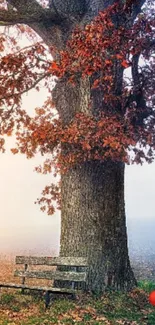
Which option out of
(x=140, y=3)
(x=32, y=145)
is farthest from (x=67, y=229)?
(x=140, y=3)

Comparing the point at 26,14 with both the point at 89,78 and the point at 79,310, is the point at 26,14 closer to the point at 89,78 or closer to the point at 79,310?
the point at 89,78

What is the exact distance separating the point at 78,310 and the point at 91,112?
4814 millimetres

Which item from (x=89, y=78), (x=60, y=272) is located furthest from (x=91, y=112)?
(x=60, y=272)

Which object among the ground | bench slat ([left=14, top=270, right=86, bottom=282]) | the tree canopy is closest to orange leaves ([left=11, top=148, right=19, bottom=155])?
the tree canopy

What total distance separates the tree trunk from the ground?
55 cm

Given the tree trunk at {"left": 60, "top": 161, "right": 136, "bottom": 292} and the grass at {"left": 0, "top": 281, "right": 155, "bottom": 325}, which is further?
the tree trunk at {"left": 60, "top": 161, "right": 136, "bottom": 292}

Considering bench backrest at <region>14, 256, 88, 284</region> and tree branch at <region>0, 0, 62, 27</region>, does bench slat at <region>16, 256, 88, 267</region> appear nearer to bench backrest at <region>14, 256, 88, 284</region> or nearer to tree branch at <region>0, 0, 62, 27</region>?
bench backrest at <region>14, 256, 88, 284</region>

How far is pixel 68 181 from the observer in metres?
12.3

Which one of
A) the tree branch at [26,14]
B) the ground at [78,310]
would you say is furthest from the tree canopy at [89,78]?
the ground at [78,310]

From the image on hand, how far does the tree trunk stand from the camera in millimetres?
11844

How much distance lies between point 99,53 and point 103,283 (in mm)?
5687

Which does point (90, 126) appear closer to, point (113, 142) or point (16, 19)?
point (113, 142)

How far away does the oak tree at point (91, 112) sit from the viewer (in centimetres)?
1077

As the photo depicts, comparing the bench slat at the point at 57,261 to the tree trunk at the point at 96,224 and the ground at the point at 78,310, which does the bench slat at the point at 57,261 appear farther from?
the tree trunk at the point at 96,224
